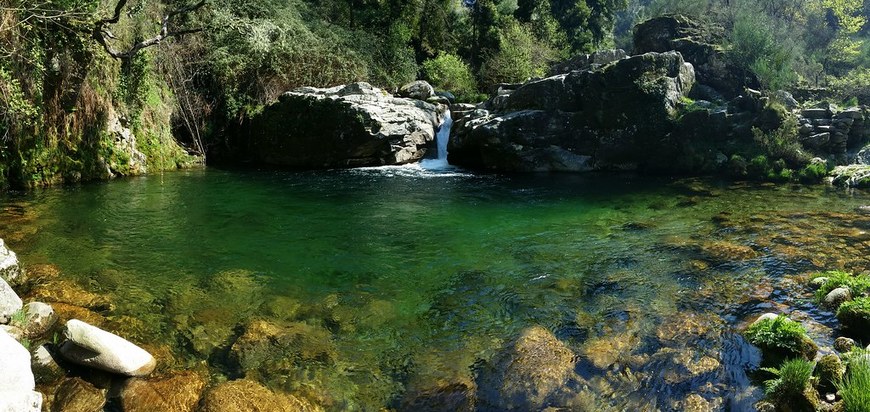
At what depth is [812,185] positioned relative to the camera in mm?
19156

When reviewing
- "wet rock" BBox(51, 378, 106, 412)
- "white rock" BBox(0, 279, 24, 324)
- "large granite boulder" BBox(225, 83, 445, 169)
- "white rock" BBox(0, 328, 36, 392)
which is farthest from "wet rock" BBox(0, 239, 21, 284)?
"large granite boulder" BBox(225, 83, 445, 169)

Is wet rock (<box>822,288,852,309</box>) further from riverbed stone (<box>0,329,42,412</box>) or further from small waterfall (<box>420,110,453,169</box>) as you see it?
small waterfall (<box>420,110,453,169</box>)

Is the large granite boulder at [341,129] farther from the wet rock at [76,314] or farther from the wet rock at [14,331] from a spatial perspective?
the wet rock at [14,331]

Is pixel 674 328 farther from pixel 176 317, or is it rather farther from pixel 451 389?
pixel 176 317

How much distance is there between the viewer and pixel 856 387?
448 cm

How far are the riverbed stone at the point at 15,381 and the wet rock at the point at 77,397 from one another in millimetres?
472

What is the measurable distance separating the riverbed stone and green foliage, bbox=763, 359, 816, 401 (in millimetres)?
7072

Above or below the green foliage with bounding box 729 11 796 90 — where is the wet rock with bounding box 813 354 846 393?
below

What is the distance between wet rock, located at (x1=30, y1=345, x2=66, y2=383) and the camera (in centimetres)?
527

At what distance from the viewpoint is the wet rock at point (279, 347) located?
598cm

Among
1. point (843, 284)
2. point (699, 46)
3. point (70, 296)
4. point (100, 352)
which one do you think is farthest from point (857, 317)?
point (699, 46)

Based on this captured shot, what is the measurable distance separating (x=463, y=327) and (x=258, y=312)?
9.81 feet

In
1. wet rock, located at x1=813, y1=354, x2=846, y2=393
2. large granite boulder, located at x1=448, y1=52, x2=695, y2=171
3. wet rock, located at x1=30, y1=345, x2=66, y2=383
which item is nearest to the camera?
wet rock, located at x1=813, y1=354, x2=846, y2=393

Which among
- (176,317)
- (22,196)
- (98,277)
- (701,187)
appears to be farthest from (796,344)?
(22,196)
